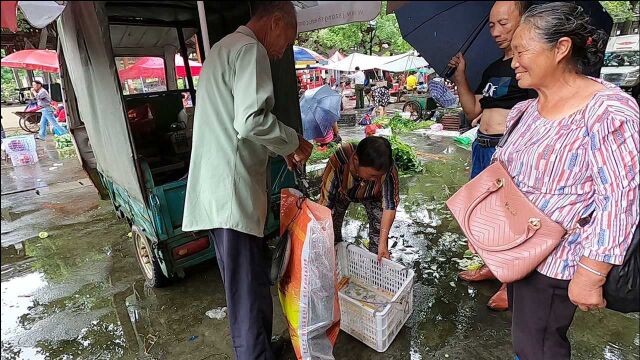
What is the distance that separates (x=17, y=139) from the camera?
25.2ft

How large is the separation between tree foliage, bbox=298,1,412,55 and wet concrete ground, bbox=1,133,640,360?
59.0 feet

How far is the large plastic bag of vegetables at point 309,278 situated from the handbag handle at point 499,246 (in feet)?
2.19

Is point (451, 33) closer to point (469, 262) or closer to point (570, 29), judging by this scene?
point (570, 29)

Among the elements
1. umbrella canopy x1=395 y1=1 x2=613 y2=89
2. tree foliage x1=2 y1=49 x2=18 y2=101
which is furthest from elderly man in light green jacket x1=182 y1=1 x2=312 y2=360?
tree foliage x1=2 y1=49 x2=18 y2=101

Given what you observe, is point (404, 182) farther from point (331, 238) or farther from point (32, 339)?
point (32, 339)

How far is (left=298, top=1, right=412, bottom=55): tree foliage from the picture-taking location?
69.2ft

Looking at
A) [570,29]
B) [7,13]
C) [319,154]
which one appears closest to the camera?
[7,13]

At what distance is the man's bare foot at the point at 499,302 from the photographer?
257 cm

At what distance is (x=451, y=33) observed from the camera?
103 inches

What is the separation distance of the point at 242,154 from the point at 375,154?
2.68ft

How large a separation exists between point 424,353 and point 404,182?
3593mm

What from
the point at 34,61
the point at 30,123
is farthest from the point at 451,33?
the point at 30,123

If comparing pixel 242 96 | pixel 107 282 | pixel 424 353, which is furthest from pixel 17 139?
pixel 424 353

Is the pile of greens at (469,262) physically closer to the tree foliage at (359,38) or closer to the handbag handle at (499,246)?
the handbag handle at (499,246)
